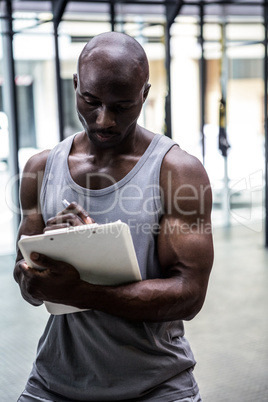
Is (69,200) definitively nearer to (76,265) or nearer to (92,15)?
(76,265)

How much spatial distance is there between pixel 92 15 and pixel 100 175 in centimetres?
512

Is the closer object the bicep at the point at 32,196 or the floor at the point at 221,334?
the bicep at the point at 32,196

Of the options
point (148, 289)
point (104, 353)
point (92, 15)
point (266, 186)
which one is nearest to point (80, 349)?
point (104, 353)

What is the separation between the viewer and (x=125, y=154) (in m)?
1.16

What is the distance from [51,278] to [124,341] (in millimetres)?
226

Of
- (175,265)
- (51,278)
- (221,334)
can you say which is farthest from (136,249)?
(221,334)

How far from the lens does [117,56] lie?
1043mm

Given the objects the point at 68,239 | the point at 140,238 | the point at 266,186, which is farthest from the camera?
the point at 266,186

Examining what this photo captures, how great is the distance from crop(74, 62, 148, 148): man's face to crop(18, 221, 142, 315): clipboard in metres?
0.22

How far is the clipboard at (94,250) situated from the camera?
0.94 metres

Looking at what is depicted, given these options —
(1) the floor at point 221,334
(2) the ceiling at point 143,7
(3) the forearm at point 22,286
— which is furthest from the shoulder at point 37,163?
(2) the ceiling at point 143,7

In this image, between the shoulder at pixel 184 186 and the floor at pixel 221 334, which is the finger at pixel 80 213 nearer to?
the shoulder at pixel 184 186

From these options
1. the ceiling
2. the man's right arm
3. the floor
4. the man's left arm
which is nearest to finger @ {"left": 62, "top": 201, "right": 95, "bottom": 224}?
the man's left arm

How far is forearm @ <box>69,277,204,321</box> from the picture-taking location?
3.35 ft
